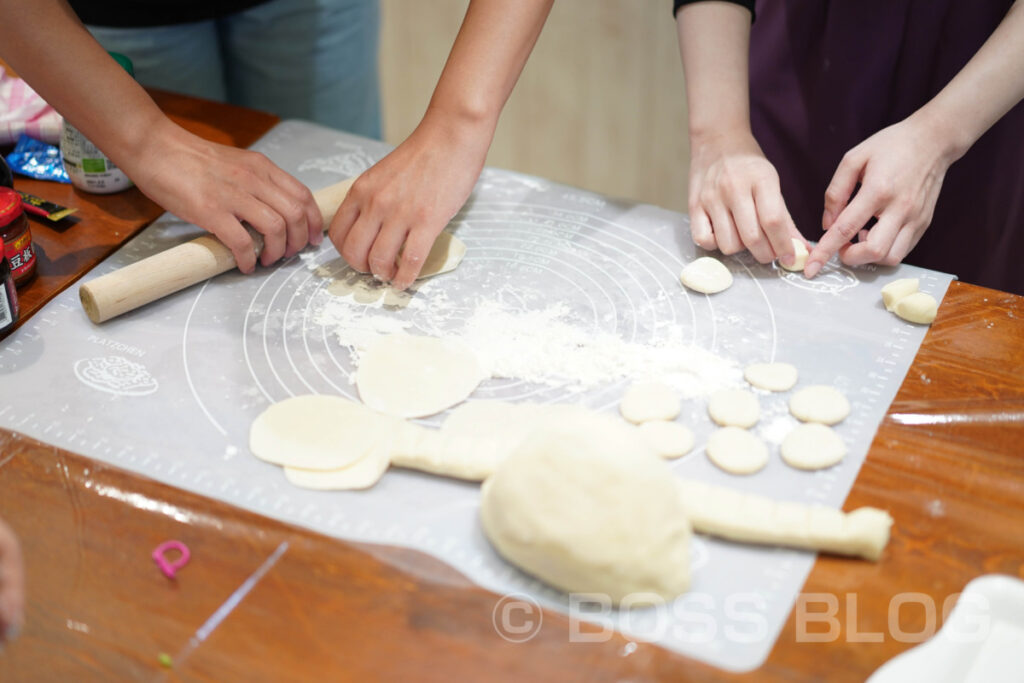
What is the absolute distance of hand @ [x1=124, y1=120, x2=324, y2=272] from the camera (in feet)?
3.81

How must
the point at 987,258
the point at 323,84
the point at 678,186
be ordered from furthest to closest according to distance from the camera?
the point at 678,186
the point at 323,84
the point at 987,258

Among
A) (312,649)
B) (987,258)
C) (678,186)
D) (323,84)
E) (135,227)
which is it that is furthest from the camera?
(678,186)

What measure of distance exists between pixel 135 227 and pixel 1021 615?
46.6 inches

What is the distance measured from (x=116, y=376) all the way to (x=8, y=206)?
273mm

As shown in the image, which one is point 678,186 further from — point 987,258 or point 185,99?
point 185,99

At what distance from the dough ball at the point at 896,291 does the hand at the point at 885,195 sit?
5 centimetres

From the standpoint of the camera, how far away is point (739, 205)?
1.20 metres

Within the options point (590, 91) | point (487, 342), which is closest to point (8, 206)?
point (487, 342)

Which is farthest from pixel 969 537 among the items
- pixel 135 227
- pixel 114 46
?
pixel 114 46

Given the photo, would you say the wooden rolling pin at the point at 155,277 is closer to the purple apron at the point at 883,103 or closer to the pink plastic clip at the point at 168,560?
the pink plastic clip at the point at 168,560

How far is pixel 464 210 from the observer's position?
4.40ft

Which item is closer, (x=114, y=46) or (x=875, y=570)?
(x=875, y=570)

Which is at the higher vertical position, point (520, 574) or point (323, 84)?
point (323, 84)

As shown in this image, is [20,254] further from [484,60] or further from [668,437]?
[668,437]
